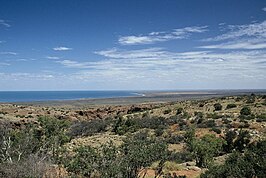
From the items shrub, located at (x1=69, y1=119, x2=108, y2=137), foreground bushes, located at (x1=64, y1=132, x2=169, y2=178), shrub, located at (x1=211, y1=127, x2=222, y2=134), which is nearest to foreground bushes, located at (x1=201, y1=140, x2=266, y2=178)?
foreground bushes, located at (x1=64, y1=132, x2=169, y2=178)

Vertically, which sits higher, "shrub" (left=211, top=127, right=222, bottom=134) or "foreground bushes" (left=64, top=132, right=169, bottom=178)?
"foreground bushes" (left=64, top=132, right=169, bottom=178)

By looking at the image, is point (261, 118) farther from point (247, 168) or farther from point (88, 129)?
point (247, 168)

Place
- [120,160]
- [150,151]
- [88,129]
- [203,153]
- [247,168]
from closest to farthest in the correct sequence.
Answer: [247,168] → [120,160] → [150,151] → [203,153] → [88,129]

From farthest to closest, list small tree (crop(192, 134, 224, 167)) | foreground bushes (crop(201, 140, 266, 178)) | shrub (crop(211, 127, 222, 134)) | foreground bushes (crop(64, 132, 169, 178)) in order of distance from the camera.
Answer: shrub (crop(211, 127, 222, 134)), small tree (crop(192, 134, 224, 167)), foreground bushes (crop(64, 132, 169, 178)), foreground bushes (crop(201, 140, 266, 178))

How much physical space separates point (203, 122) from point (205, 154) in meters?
14.6

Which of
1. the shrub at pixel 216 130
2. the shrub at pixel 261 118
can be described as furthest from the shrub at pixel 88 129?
the shrub at pixel 261 118

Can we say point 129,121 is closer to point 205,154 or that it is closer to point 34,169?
point 205,154

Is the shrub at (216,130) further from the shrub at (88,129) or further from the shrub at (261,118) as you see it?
the shrub at (88,129)

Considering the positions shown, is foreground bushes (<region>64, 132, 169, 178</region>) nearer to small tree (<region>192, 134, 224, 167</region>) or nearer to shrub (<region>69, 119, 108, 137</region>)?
small tree (<region>192, 134, 224, 167</region>)

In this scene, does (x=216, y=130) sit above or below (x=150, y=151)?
below

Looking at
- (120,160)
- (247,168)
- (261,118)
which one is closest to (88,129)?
(261,118)

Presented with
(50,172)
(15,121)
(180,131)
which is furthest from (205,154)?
(15,121)

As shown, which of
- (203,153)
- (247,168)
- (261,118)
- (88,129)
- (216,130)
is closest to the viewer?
(247,168)

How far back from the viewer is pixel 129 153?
14172 mm
